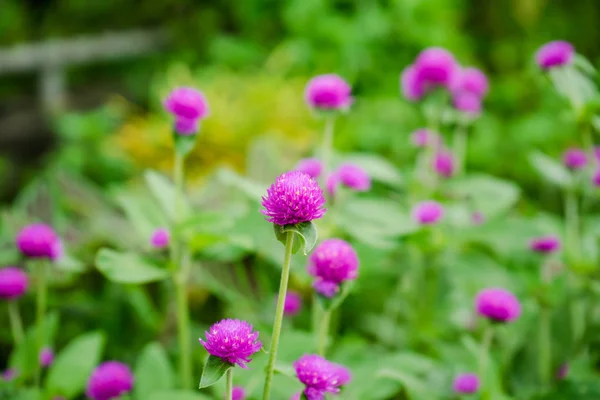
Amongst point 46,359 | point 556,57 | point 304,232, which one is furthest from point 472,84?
point 46,359

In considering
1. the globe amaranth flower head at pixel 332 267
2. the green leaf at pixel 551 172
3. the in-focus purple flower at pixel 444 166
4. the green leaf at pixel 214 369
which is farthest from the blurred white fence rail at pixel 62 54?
the green leaf at pixel 214 369

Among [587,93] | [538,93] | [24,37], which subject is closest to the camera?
[587,93]

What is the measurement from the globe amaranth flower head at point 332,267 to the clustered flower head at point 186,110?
26cm

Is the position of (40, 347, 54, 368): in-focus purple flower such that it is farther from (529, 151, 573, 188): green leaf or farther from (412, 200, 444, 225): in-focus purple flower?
(529, 151, 573, 188): green leaf

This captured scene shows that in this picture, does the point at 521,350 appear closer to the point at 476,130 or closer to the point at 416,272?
the point at 416,272

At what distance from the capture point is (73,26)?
4.40 m

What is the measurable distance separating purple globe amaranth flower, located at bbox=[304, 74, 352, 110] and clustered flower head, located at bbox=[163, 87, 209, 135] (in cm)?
19

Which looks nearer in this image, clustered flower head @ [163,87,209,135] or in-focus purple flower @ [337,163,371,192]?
clustered flower head @ [163,87,209,135]

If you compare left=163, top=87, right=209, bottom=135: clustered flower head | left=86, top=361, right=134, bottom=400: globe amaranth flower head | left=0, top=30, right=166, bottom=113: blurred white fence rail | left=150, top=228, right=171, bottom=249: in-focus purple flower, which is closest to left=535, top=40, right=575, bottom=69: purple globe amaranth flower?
left=163, top=87, right=209, bottom=135: clustered flower head

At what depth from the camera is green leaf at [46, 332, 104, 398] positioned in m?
0.79

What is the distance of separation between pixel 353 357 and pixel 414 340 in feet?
0.56

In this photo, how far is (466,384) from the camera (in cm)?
78

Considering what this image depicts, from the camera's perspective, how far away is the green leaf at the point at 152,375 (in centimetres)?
78

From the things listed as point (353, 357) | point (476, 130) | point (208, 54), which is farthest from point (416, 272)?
point (208, 54)
